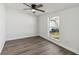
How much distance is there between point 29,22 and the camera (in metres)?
3.04

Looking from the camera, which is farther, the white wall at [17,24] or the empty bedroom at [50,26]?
the white wall at [17,24]

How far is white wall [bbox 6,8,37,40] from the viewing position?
2.44 metres

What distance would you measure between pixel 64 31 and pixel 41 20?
161cm

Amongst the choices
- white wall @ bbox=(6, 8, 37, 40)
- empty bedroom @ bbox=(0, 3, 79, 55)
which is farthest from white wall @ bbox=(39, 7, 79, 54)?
white wall @ bbox=(6, 8, 37, 40)

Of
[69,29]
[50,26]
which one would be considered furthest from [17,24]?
[69,29]

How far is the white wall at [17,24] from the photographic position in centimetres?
244

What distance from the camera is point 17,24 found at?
9.14 ft

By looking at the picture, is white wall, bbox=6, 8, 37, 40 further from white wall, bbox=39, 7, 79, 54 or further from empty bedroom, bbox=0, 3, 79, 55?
white wall, bbox=39, 7, 79, 54

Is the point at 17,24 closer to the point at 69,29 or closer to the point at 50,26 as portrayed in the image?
the point at 50,26

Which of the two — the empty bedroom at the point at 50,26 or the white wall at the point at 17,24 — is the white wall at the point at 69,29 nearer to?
the empty bedroom at the point at 50,26

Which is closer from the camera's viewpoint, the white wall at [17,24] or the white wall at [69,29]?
the white wall at [69,29]

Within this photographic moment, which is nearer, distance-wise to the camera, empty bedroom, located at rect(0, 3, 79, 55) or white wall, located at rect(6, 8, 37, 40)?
empty bedroom, located at rect(0, 3, 79, 55)

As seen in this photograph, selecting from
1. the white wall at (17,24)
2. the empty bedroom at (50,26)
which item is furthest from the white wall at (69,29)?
the white wall at (17,24)

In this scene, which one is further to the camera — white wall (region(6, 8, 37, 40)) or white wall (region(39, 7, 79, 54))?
white wall (region(6, 8, 37, 40))
